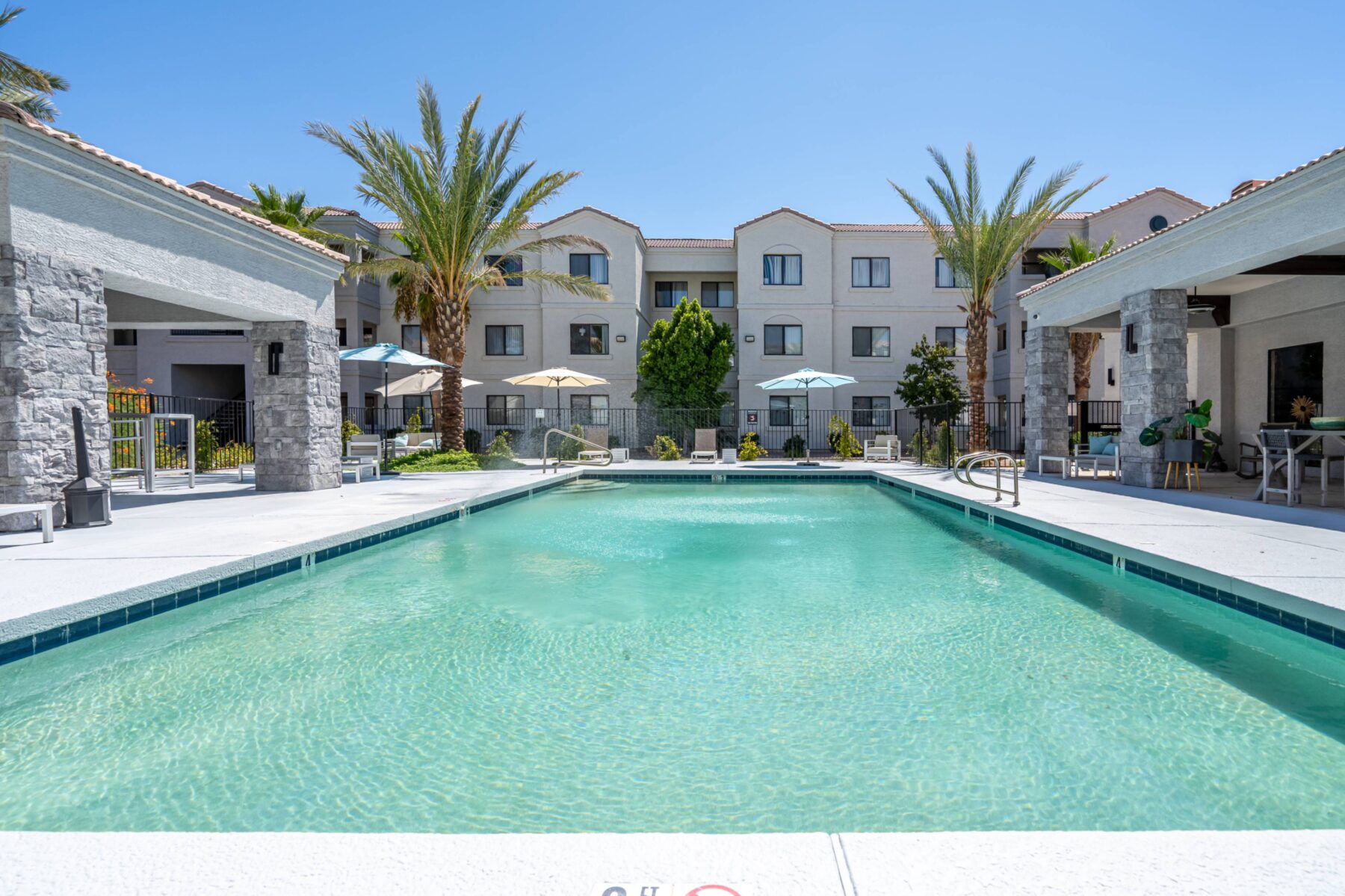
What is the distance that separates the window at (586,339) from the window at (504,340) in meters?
2.14

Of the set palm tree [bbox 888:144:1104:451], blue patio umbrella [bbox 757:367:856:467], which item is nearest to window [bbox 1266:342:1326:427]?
palm tree [bbox 888:144:1104:451]

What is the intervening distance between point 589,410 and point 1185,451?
2010cm

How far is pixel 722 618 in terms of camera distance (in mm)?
5410

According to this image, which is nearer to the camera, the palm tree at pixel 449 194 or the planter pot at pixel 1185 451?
the planter pot at pixel 1185 451

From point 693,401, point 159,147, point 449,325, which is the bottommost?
point 693,401

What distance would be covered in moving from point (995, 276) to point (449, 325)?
14503mm

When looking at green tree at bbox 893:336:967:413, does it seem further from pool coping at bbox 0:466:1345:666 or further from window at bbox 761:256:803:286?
pool coping at bbox 0:466:1345:666

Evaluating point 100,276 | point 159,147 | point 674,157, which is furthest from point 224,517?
point 674,157

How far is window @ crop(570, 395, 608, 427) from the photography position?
27531mm

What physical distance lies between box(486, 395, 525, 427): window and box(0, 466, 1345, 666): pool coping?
708 inches

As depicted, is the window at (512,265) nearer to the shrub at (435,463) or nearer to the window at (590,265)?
the window at (590,265)

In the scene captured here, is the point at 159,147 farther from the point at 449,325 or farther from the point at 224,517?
the point at 224,517

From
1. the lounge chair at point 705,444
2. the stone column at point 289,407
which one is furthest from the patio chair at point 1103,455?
the stone column at point 289,407

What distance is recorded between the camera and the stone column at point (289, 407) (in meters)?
11.8
